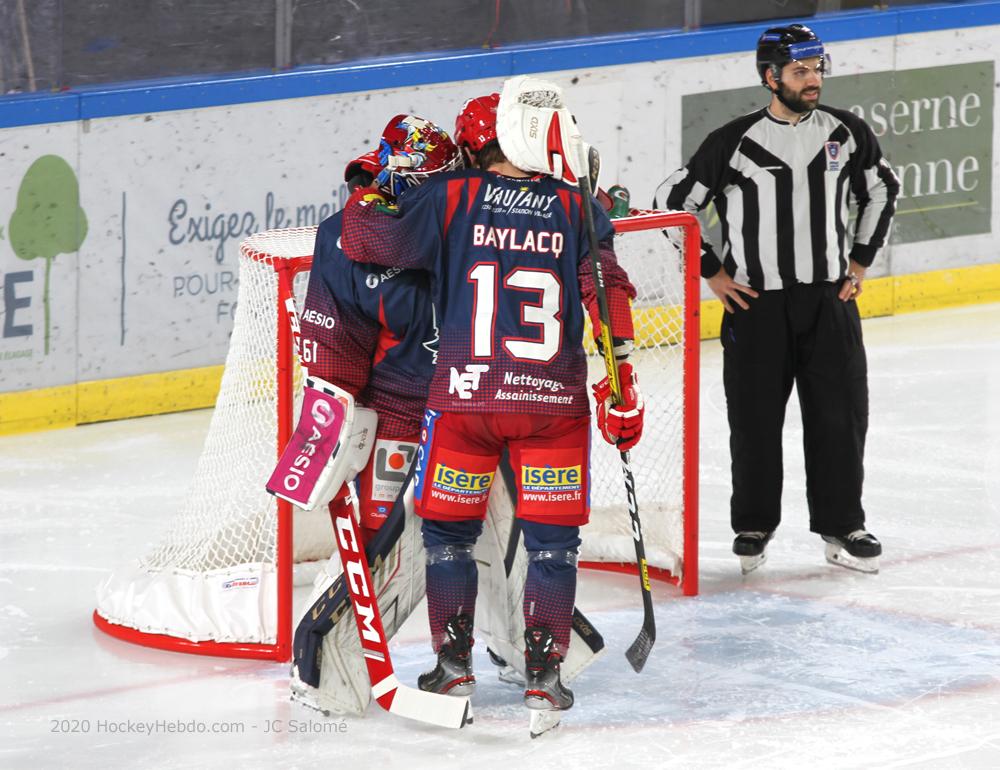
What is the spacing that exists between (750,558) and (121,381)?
2.68m

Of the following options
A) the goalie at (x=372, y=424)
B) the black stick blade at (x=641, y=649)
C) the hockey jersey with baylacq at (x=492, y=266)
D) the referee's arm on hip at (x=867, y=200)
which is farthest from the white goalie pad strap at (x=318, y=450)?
the referee's arm on hip at (x=867, y=200)

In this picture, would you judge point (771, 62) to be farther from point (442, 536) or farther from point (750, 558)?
point (442, 536)

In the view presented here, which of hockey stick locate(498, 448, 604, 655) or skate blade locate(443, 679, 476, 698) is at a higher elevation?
hockey stick locate(498, 448, 604, 655)

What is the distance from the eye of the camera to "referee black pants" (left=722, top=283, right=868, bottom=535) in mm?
5289

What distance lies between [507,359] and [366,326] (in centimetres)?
37

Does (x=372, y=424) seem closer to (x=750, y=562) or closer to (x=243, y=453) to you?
(x=243, y=453)

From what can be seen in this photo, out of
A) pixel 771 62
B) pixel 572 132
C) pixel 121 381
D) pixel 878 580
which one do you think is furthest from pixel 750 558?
pixel 121 381

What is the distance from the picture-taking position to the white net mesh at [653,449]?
538 cm

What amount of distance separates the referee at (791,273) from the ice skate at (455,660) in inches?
51.4

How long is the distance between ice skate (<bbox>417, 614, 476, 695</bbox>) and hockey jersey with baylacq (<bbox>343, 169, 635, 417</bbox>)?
1.60 ft

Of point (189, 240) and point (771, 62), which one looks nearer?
point (771, 62)

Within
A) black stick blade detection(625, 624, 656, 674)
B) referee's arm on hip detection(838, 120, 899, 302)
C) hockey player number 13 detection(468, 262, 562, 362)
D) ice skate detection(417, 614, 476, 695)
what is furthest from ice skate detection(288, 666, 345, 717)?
referee's arm on hip detection(838, 120, 899, 302)

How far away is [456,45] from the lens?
25.4 ft

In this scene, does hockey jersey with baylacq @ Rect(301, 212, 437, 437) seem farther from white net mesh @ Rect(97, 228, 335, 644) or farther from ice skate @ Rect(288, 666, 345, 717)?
ice skate @ Rect(288, 666, 345, 717)
